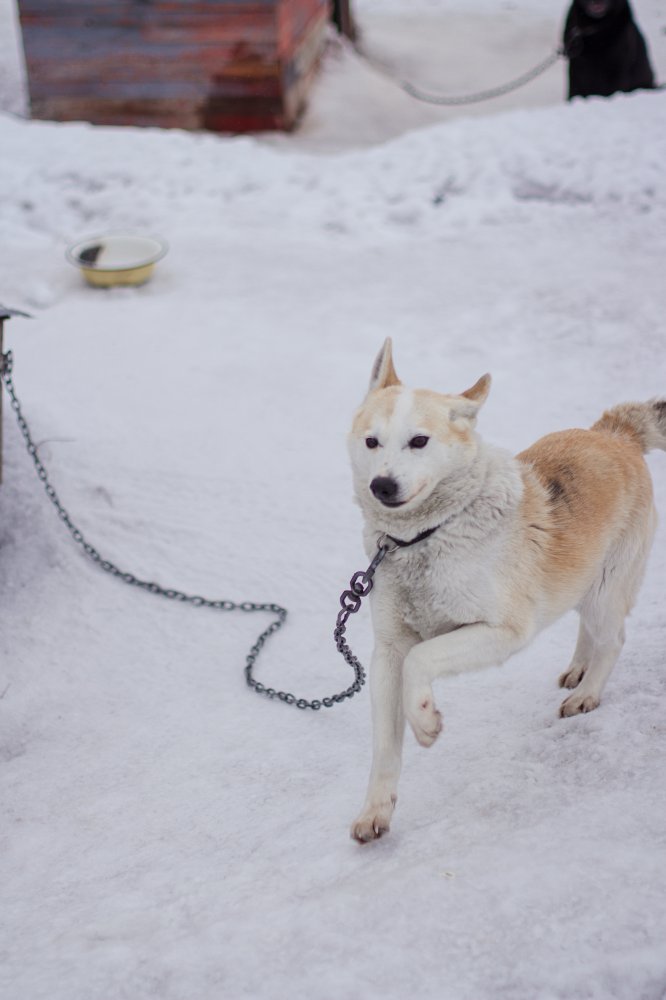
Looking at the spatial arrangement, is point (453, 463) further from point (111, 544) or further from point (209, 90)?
point (209, 90)

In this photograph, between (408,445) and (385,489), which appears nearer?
(385,489)

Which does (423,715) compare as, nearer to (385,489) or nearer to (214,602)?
(385,489)

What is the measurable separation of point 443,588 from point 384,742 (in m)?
0.46

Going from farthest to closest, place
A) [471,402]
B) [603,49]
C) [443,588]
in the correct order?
[603,49] → [471,402] → [443,588]

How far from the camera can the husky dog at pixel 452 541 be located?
93.8 inches

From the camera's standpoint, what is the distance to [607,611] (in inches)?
114

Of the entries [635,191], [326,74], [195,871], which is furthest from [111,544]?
[326,74]

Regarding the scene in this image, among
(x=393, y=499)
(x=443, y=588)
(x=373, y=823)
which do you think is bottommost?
(x=373, y=823)

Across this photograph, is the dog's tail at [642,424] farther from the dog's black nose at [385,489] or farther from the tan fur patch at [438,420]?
the dog's black nose at [385,489]

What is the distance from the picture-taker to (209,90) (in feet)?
32.8

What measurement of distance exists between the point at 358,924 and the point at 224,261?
575cm

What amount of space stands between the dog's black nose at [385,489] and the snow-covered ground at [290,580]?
946 mm

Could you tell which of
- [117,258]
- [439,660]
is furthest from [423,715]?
[117,258]

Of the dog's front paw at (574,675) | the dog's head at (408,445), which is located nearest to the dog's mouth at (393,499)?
the dog's head at (408,445)
